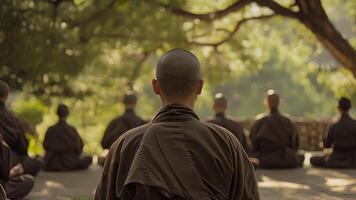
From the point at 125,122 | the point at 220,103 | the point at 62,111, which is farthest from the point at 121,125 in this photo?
the point at 220,103

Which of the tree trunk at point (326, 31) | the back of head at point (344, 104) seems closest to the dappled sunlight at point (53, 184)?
the back of head at point (344, 104)

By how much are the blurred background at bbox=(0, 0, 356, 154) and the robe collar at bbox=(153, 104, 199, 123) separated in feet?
22.8

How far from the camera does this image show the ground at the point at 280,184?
323 inches

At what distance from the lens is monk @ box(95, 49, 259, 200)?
2941mm

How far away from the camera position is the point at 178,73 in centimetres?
303

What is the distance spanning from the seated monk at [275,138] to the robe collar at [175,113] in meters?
8.46

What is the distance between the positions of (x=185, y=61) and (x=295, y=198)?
17.0 feet

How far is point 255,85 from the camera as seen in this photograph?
118 ft

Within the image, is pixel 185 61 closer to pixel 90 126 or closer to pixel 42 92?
pixel 42 92

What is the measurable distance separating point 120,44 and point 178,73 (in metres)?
11.8

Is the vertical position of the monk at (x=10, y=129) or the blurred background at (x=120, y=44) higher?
the blurred background at (x=120, y=44)

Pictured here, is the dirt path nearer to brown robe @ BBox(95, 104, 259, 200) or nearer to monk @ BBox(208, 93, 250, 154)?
monk @ BBox(208, 93, 250, 154)

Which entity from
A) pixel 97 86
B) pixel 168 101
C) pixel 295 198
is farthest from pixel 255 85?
pixel 168 101

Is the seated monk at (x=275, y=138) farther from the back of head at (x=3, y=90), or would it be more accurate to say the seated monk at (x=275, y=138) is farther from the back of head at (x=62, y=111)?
the back of head at (x=3, y=90)
